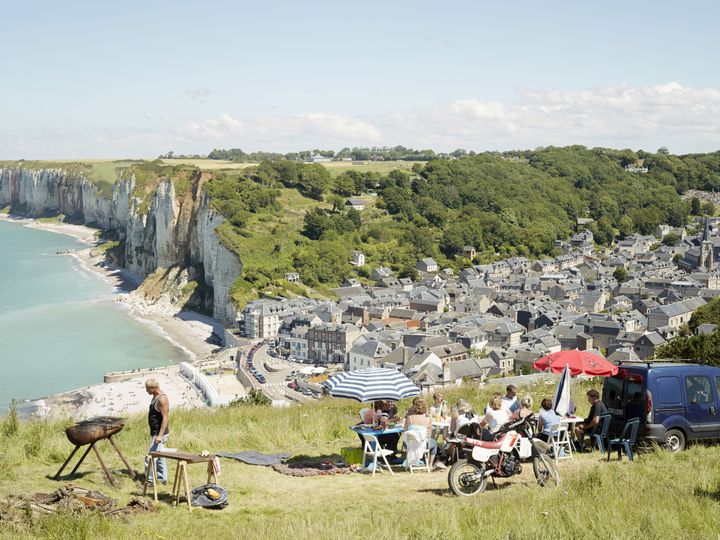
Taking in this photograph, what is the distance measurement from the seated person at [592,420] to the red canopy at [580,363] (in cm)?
134

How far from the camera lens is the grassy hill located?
241 inches

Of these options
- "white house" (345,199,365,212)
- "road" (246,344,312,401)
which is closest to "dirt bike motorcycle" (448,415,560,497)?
"road" (246,344,312,401)

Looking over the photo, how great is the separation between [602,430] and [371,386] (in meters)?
2.99

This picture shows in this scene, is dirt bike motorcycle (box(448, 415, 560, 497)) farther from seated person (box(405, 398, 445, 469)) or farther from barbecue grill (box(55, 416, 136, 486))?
barbecue grill (box(55, 416, 136, 486))

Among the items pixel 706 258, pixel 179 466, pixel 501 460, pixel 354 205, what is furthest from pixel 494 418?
pixel 706 258

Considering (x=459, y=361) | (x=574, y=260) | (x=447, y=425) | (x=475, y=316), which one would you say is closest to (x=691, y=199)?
(x=574, y=260)

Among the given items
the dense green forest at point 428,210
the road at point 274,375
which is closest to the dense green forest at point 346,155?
the dense green forest at point 428,210

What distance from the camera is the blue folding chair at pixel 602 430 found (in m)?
9.36

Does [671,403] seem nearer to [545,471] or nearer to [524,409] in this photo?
[524,409]

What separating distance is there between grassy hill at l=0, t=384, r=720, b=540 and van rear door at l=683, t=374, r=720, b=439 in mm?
244

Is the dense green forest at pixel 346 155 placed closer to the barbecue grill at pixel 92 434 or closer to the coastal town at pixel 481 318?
the coastal town at pixel 481 318

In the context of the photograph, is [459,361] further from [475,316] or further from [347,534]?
[347,534]

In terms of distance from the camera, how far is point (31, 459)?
8.83 meters

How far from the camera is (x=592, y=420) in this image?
31.2 ft
